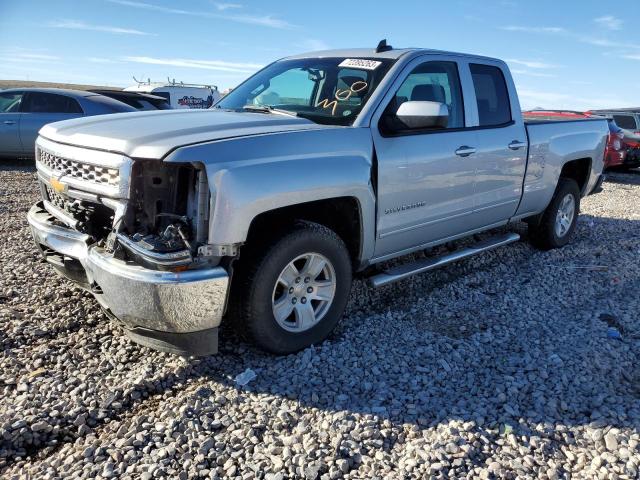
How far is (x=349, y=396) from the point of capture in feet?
9.89

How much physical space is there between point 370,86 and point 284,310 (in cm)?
167

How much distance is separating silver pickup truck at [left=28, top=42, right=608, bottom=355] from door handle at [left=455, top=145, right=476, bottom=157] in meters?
0.01

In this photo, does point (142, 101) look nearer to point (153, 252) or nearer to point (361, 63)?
point (361, 63)

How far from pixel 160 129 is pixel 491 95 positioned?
3.04m

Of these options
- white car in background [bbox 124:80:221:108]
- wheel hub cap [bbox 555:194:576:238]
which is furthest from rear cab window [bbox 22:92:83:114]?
white car in background [bbox 124:80:221:108]

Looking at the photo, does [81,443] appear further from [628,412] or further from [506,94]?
[506,94]

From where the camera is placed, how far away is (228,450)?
2.53 m

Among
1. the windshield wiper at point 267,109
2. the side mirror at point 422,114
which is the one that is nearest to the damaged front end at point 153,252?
the windshield wiper at point 267,109

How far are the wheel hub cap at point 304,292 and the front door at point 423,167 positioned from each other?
1.74 feet

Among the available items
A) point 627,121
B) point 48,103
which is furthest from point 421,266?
point 627,121

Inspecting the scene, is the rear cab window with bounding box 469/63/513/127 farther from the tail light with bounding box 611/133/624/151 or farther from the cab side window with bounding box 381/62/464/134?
the tail light with bounding box 611/133/624/151

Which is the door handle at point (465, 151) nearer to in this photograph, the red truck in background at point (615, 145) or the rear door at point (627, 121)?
the red truck in background at point (615, 145)

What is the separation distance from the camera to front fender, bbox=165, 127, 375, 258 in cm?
278

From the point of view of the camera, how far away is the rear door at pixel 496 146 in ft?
14.8
